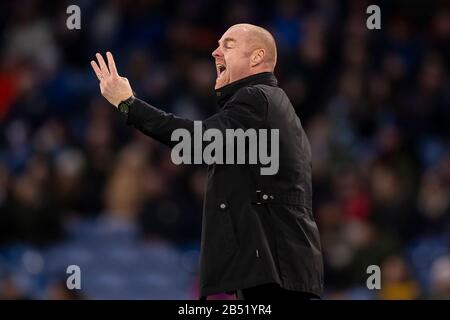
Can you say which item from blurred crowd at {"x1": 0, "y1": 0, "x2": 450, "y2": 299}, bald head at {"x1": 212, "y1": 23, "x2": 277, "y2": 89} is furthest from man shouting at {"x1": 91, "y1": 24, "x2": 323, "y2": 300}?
blurred crowd at {"x1": 0, "y1": 0, "x2": 450, "y2": 299}

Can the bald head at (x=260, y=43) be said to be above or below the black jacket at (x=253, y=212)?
above

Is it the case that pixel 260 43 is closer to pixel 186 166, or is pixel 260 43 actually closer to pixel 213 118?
pixel 213 118

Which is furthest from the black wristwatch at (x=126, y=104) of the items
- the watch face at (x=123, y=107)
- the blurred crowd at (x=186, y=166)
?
the blurred crowd at (x=186, y=166)

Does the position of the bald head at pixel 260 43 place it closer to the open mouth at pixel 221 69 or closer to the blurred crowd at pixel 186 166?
the open mouth at pixel 221 69

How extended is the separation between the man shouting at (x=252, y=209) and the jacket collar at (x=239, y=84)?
0.04m

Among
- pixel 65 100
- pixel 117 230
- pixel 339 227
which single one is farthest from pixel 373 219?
pixel 65 100

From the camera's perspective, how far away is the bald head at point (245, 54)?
503 centimetres

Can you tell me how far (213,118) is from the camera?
477 centimetres

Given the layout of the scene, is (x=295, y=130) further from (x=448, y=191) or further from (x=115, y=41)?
(x=115, y=41)

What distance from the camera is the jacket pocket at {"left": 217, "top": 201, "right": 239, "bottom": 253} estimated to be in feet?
15.6

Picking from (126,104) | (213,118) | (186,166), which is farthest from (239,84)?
(186,166)

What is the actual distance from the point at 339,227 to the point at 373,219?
31 cm

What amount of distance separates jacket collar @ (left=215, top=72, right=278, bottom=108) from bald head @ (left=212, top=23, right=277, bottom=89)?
4 centimetres

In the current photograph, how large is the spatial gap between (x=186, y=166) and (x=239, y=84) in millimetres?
4959
